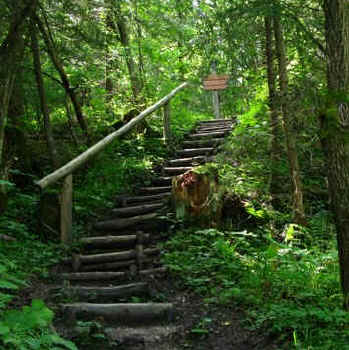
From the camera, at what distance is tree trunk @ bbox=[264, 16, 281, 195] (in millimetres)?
6840

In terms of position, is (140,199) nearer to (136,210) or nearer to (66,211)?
(136,210)

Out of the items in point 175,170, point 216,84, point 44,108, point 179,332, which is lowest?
point 179,332

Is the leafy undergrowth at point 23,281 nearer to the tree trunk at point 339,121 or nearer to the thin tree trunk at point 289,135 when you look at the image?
the tree trunk at point 339,121

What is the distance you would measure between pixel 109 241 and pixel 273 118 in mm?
3596

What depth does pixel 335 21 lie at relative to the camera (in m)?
3.29

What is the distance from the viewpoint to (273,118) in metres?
7.36

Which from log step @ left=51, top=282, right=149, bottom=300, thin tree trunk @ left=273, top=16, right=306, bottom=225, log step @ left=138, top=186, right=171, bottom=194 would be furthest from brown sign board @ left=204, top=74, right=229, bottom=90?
log step @ left=51, top=282, right=149, bottom=300

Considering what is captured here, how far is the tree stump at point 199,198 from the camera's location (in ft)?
20.2

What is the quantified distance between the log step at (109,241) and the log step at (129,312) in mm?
1724

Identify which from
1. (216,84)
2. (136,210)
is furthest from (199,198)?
(216,84)

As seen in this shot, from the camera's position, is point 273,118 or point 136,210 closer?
point 136,210

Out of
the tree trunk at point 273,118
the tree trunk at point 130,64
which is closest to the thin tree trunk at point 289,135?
the tree trunk at point 273,118

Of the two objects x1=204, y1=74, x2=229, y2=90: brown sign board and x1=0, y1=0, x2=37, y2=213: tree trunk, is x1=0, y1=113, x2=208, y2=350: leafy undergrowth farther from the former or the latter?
x1=204, y1=74, x2=229, y2=90: brown sign board

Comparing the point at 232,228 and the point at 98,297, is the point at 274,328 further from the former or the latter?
the point at 232,228
